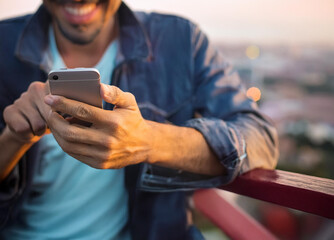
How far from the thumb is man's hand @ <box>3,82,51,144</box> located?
0.24m

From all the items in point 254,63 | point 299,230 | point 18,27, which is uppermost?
point 18,27

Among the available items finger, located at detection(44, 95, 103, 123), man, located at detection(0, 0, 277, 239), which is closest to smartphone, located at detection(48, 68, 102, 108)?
finger, located at detection(44, 95, 103, 123)

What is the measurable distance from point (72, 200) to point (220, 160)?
578mm

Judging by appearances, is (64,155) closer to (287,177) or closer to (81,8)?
(81,8)

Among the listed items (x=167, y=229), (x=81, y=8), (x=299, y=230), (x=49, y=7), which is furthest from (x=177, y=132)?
(x=299, y=230)

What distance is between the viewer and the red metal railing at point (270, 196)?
2.39ft

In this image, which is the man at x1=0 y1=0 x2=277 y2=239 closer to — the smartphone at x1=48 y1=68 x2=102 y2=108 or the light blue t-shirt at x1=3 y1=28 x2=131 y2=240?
the light blue t-shirt at x1=3 y1=28 x2=131 y2=240

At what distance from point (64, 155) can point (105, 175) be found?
0.17 m

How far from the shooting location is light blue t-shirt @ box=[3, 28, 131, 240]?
1.09 meters

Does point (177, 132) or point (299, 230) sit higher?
point (177, 132)

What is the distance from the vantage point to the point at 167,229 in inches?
44.5

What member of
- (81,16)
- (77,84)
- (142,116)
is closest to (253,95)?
(142,116)

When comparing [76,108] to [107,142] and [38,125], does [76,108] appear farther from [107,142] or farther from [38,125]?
[38,125]

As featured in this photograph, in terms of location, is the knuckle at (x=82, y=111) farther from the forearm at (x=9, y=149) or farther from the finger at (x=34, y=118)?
the forearm at (x=9, y=149)
